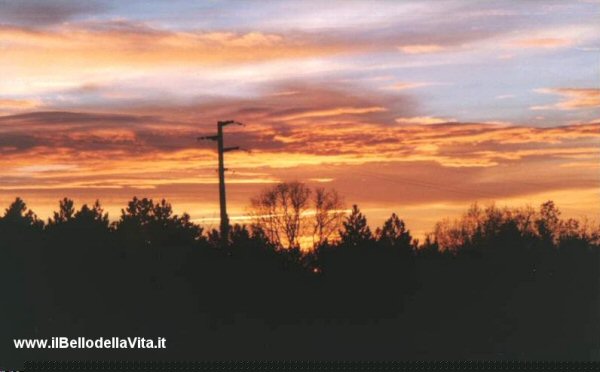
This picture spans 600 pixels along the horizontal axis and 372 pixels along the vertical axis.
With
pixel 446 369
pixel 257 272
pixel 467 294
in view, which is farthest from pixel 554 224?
pixel 446 369

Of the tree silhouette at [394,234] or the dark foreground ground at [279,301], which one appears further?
the tree silhouette at [394,234]

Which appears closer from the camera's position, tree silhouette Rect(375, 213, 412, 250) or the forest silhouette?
the forest silhouette

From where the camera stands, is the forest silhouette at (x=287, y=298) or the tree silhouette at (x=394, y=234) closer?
the forest silhouette at (x=287, y=298)

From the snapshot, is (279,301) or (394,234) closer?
(279,301)

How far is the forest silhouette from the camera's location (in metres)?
37.2

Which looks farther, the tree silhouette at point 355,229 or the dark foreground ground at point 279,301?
the tree silhouette at point 355,229

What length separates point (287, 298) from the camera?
38.5 metres

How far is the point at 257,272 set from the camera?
39.0 metres

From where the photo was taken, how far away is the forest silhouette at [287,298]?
122 feet

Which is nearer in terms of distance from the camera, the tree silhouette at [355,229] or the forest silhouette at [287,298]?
the forest silhouette at [287,298]

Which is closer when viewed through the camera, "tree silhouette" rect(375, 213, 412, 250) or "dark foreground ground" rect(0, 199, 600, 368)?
"dark foreground ground" rect(0, 199, 600, 368)

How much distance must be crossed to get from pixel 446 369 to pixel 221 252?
47.1 feet

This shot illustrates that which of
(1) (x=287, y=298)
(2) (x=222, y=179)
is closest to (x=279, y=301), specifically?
(1) (x=287, y=298)

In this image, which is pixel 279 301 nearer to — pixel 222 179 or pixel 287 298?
pixel 287 298
